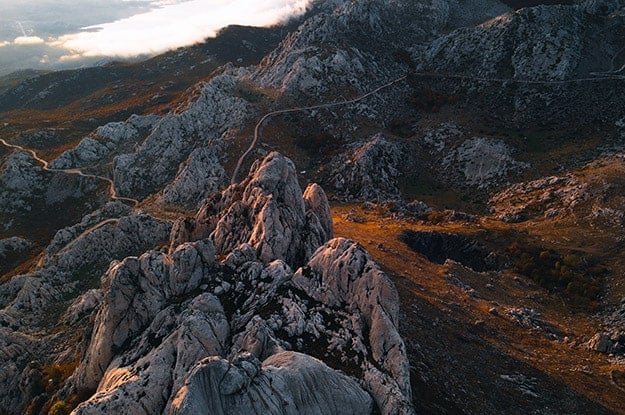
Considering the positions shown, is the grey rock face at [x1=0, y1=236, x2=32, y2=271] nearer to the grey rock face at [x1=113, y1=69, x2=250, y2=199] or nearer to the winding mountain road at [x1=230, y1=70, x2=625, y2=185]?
the grey rock face at [x1=113, y1=69, x2=250, y2=199]

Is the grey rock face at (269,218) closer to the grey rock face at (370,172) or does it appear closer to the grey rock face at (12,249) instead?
the grey rock face at (370,172)

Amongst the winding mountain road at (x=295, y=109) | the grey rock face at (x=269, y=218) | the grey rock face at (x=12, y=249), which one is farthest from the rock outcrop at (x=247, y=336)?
the grey rock face at (x=12, y=249)

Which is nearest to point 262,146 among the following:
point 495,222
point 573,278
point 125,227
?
point 125,227

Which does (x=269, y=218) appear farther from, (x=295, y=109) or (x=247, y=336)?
(x=295, y=109)

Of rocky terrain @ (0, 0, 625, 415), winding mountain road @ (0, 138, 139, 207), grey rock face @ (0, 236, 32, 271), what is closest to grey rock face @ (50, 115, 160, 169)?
rocky terrain @ (0, 0, 625, 415)

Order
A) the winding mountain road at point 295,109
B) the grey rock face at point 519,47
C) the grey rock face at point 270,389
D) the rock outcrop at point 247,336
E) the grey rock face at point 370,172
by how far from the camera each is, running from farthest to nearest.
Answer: the grey rock face at point 519,47 < the winding mountain road at point 295,109 < the grey rock face at point 370,172 < the rock outcrop at point 247,336 < the grey rock face at point 270,389

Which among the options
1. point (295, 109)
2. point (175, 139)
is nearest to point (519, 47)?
point (295, 109)

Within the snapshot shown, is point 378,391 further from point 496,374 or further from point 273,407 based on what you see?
point 496,374
